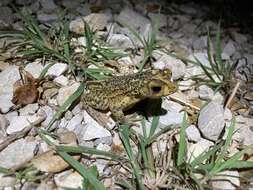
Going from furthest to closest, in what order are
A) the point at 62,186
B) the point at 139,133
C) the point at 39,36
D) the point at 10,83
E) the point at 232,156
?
the point at 39,36, the point at 10,83, the point at 139,133, the point at 232,156, the point at 62,186

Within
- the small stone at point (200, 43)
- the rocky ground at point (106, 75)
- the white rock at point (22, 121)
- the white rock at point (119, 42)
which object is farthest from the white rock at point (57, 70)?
the small stone at point (200, 43)

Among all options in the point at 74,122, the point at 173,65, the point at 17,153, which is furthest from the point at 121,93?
the point at 17,153

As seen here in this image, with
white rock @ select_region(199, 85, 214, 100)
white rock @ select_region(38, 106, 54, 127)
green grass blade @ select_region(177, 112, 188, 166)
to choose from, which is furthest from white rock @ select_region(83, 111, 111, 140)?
white rock @ select_region(199, 85, 214, 100)

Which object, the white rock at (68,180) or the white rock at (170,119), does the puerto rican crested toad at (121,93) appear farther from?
the white rock at (68,180)

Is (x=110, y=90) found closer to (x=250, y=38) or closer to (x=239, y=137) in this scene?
(x=239, y=137)

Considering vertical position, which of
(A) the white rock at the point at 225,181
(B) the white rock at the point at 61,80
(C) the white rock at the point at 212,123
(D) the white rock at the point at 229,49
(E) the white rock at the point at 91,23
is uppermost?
(E) the white rock at the point at 91,23

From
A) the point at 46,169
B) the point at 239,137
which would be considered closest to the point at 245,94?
the point at 239,137

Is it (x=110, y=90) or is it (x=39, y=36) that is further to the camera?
(x=39, y=36)
